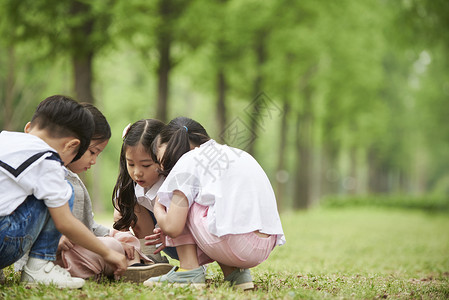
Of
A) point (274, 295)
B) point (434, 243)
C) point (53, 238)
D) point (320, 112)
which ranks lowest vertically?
point (434, 243)

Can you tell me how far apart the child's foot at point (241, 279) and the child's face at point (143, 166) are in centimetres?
90

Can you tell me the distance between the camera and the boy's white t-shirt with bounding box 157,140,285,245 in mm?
3012

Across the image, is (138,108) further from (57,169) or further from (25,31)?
(57,169)

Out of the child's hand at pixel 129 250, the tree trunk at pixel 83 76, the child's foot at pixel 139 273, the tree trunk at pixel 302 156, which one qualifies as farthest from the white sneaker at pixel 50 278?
the tree trunk at pixel 302 156

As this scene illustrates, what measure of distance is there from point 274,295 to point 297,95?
1614 cm

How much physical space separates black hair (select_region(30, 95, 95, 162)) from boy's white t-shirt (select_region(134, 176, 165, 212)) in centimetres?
75

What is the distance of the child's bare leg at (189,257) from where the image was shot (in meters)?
3.14

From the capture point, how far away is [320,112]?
2398cm

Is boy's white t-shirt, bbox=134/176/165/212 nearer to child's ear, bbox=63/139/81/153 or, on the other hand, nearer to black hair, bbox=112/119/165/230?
black hair, bbox=112/119/165/230

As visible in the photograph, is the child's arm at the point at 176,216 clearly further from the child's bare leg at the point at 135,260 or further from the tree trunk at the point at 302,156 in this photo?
the tree trunk at the point at 302,156

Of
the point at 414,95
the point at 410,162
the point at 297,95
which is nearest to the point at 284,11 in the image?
the point at 297,95

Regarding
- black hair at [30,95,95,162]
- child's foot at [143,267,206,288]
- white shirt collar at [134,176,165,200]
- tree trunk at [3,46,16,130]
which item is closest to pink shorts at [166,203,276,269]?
child's foot at [143,267,206,288]

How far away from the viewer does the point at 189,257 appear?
315 centimetres

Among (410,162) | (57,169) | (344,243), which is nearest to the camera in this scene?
(57,169)
